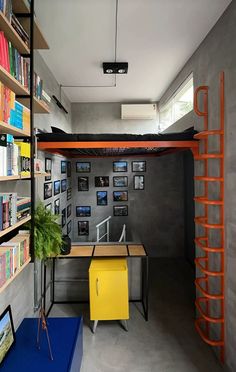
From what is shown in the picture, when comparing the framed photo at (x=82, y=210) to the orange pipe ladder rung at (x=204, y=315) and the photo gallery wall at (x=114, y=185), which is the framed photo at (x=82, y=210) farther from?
the orange pipe ladder rung at (x=204, y=315)

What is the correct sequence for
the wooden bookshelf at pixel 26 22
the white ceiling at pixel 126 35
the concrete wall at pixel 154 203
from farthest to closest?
the concrete wall at pixel 154 203 < the white ceiling at pixel 126 35 < the wooden bookshelf at pixel 26 22

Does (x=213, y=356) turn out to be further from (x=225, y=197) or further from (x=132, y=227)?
(x=132, y=227)

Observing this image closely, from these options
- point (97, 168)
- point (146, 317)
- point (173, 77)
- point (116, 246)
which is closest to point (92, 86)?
point (173, 77)

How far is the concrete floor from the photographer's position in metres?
Answer: 2.51

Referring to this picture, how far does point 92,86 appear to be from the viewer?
4449mm

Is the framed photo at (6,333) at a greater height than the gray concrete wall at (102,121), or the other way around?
the gray concrete wall at (102,121)

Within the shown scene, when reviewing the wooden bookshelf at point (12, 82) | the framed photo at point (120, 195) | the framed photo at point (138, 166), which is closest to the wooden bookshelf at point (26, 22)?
the wooden bookshelf at point (12, 82)

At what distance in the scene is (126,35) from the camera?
9.11 feet

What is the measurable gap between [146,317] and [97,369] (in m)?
0.99

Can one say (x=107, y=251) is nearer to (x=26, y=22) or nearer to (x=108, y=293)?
(x=108, y=293)

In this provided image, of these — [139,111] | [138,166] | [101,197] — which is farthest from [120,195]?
[139,111]

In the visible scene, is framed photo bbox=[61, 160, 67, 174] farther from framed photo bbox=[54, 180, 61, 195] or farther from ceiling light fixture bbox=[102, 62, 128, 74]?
ceiling light fixture bbox=[102, 62, 128, 74]

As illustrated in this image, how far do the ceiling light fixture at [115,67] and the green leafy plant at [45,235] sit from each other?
7.48ft

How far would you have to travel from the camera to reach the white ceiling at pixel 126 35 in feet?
7.59
